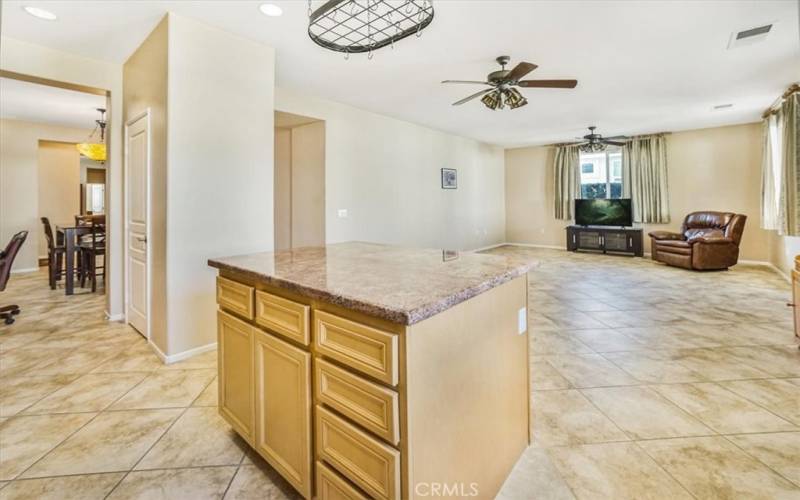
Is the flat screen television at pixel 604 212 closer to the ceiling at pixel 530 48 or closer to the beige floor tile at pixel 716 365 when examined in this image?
the ceiling at pixel 530 48

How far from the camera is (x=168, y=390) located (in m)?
2.51

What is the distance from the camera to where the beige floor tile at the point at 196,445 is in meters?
1.82

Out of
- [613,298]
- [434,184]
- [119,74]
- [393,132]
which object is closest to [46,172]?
[119,74]

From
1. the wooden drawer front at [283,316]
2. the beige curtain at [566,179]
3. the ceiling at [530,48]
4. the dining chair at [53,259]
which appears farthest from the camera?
the beige curtain at [566,179]

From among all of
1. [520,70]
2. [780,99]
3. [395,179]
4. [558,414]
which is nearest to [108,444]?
[558,414]

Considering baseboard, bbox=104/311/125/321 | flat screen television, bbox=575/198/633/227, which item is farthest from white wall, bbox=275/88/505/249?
baseboard, bbox=104/311/125/321

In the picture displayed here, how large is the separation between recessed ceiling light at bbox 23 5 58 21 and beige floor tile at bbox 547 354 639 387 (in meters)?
4.73

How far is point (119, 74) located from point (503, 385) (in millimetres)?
4690

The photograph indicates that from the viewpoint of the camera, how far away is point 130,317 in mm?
3756

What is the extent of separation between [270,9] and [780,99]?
6876 mm

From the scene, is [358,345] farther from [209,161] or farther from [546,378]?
[209,161]

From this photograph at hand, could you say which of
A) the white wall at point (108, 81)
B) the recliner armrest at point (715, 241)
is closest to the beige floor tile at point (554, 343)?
the white wall at point (108, 81)

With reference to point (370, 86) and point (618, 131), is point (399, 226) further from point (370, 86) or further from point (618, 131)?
point (618, 131)

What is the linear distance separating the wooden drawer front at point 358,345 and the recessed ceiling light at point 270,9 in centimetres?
258
